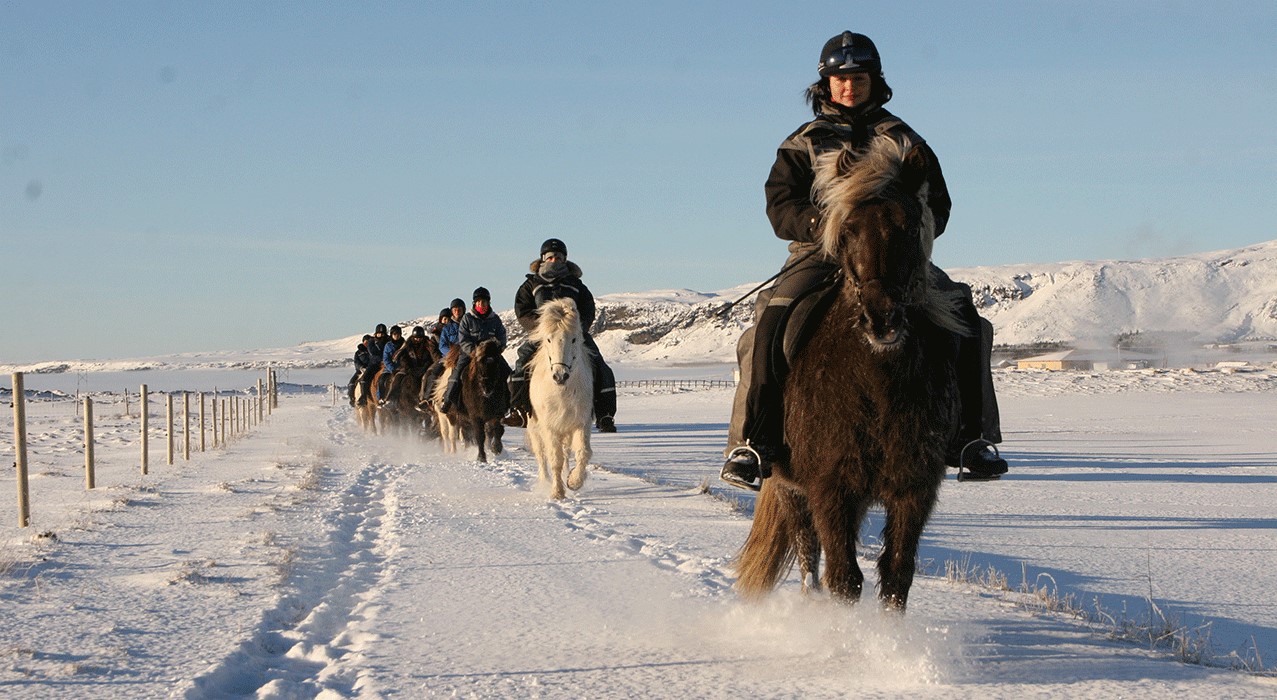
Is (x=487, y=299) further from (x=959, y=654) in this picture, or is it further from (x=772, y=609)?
(x=959, y=654)

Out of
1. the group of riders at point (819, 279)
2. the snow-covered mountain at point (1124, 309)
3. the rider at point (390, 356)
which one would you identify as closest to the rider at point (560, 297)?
the group of riders at point (819, 279)

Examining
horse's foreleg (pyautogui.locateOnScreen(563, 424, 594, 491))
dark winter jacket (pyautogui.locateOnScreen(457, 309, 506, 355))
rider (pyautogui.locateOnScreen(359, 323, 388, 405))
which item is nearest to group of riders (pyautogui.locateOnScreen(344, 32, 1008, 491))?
horse's foreleg (pyautogui.locateOnScreen(563, 424, 594, 491))

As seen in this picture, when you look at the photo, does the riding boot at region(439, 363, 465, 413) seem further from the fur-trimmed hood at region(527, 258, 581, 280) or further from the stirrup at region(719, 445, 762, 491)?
the stirrup at region(719, 445, 762, 491)

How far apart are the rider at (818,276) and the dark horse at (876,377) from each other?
0.19 m

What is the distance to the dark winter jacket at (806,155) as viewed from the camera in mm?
5613

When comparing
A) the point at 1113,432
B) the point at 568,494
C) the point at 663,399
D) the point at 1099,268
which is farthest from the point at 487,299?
the point at 1099,268

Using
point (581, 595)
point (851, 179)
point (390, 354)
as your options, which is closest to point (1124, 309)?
point (390, 354)

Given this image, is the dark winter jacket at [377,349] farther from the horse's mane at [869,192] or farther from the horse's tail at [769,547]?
the horse's mane at [869,192]

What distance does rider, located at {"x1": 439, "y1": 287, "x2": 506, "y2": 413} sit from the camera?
61.1 feet

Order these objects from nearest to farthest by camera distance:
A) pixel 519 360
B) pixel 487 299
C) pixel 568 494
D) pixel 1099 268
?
pixel 568 494 → pixel 519 360 → pixel 487 299 → pixel 1099 268

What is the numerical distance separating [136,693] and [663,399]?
5266cm

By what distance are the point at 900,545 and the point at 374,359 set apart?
89.4 feet

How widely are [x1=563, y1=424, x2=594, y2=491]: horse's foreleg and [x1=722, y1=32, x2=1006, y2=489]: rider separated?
6776 millimetres

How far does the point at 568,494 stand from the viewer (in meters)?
12.8
